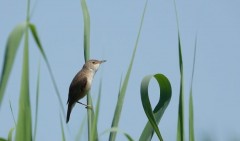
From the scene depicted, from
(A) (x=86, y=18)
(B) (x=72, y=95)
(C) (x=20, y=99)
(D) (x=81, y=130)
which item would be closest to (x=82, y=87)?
(B) (x=72, y=95)

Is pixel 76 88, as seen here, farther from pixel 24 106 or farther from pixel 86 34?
pixel 24 106

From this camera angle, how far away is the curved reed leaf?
240 cm

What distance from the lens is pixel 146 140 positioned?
2.44 m

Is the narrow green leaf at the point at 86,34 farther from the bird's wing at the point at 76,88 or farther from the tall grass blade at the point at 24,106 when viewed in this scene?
the bird's wing at the point at 76,88

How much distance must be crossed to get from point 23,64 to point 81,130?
642mm

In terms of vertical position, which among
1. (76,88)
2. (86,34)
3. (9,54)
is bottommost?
(76,88)

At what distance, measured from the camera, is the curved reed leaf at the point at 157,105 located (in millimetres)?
2400

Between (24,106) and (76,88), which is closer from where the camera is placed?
(24,106)

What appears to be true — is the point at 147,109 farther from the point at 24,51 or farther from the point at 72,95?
the point at 72,95

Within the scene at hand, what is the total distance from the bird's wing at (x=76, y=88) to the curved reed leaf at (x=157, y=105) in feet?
11.1

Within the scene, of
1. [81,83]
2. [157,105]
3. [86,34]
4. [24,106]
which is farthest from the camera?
[81,83]

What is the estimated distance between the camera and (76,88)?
6.11m

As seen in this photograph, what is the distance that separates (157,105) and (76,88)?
3.53 meters

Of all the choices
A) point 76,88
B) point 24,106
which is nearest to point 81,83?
point 76,88
